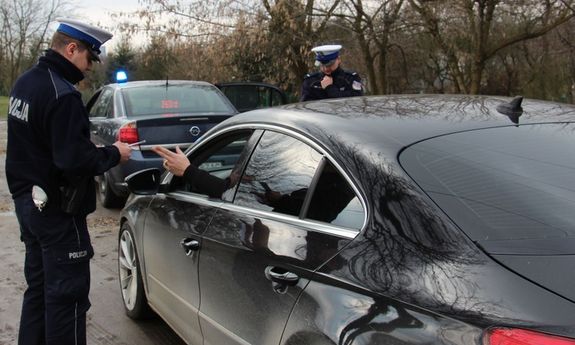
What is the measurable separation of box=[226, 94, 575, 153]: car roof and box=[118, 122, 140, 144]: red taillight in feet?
13.2

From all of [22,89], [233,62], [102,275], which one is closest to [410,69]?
[233,62]

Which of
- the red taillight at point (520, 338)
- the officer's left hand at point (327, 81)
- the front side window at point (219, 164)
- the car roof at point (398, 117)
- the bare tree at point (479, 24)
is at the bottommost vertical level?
the red taillight at point (520, 338)

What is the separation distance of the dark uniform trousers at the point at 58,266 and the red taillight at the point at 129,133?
3.59m

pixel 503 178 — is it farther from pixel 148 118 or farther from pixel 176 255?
pixel 148 118

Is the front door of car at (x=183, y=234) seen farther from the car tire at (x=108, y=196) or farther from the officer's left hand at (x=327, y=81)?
the car tire at (x=108, y=196)

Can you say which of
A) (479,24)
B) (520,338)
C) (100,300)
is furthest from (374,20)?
(520,338)

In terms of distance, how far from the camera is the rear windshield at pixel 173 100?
291 inches

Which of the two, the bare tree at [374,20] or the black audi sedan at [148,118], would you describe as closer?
the black audi sedan at [148,118]

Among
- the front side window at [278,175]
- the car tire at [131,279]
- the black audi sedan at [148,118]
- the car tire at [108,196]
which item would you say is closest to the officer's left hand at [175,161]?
the front side window at [278,175]

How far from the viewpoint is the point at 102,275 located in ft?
16.6

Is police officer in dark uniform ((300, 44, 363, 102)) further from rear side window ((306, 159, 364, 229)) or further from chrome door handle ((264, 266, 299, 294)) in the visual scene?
chrome door handle ((264, 266, 299, 294))

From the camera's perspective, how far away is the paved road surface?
3.81 m

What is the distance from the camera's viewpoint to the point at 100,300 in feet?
14.7

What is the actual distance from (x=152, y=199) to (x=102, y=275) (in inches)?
70.9
